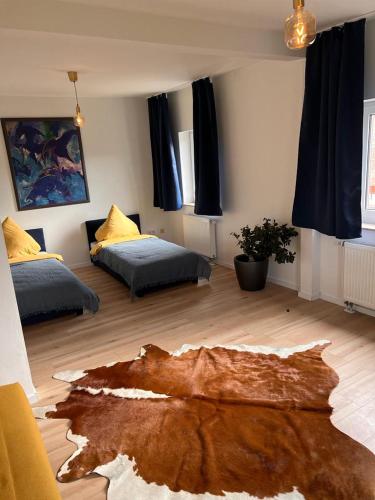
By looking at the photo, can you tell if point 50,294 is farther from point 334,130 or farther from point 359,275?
point 334,130

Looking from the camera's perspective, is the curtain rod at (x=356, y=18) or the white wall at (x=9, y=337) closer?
the white wall at (x=9, y=337)

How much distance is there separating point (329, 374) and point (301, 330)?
28.0 inches

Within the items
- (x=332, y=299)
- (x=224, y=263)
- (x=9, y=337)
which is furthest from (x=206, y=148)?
(x=9, y=337)

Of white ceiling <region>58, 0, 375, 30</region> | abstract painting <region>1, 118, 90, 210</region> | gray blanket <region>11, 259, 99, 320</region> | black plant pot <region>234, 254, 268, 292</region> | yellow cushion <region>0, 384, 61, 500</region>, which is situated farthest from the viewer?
abstract painting <region>1, 118, 90, 210</region>

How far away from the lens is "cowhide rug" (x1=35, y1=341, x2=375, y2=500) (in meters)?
1.79

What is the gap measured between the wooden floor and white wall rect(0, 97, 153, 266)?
1612mm

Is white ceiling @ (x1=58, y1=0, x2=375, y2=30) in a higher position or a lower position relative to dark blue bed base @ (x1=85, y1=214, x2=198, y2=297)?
higher

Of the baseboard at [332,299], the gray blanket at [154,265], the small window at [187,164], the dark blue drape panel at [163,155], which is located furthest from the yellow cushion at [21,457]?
the small window at [187,164]

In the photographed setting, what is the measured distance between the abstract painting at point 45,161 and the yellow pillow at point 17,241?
17.3 inches

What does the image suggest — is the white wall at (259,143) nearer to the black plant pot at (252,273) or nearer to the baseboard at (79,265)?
the black plant pot at (252,273)

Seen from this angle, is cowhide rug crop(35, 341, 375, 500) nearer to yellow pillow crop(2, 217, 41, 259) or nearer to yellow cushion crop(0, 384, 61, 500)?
yellow cushion crop(0, 384, 61, 500)

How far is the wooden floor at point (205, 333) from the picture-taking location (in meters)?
2.30

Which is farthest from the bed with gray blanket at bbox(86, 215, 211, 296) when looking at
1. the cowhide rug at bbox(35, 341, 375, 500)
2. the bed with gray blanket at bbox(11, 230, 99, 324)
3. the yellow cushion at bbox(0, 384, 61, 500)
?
the yellow cushion at bbox(0, 384, 61, 500)

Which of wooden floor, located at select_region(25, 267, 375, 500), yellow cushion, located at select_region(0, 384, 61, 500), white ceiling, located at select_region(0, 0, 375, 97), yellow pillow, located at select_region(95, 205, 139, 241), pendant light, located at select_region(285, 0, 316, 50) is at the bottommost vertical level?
wooden floor, located at select_region(25, 267, 375, 500)
